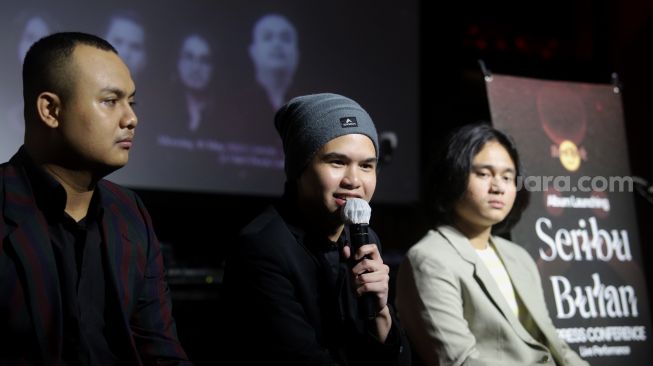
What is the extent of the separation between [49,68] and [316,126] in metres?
0.79

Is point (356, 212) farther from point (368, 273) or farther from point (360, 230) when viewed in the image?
point (368, 273)

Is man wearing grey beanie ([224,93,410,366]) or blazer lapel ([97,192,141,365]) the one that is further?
man wearing grey beanie ([224,93,410,366])

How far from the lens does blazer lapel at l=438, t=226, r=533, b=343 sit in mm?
2795

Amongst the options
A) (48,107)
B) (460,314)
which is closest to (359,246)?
A: (48,107)

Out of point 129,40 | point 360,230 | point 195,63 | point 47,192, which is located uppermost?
point 129,40

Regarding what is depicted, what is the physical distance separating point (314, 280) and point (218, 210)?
102 inches

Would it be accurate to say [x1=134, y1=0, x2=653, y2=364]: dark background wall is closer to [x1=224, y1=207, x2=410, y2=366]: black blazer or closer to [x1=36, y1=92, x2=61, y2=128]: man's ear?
[x1=224, y1=207, x2=410, y2=366]: black blazer

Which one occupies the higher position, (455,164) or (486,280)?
(455,164)

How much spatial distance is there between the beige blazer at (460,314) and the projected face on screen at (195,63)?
1.91 metres

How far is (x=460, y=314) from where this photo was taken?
2738 millimetres

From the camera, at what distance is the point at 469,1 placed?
5785mm

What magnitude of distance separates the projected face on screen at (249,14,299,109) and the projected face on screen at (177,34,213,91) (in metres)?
0.31

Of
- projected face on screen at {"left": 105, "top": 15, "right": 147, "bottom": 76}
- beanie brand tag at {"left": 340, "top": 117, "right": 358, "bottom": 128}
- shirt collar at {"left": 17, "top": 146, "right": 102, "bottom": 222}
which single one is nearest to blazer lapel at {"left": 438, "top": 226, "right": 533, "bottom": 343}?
beanie brand tag at {"left": 340, "top": 117, "right": 358, "bottom": 128}

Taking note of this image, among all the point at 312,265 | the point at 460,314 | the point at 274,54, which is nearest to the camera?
the point at 312,265
